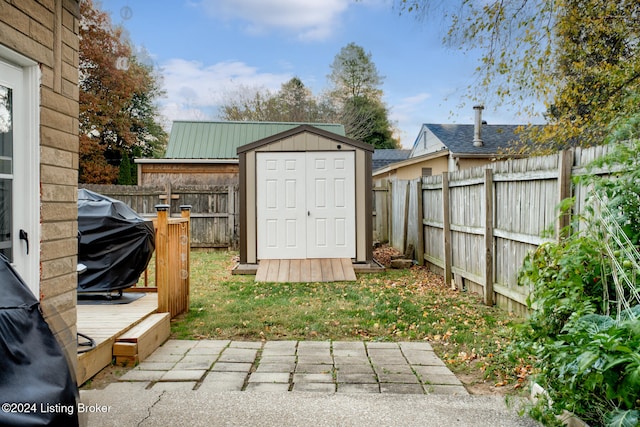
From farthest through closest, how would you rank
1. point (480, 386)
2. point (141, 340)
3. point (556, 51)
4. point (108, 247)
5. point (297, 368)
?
point (556, 51)
point (108, 247)
point (141, 340)
point (297, 368)
point (480, 386)

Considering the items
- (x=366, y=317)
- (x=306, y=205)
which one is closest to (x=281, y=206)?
(x=306, y=205)

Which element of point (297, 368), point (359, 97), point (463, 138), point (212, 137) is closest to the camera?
point (297, 368)

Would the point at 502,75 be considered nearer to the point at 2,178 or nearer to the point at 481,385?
the point at 481,385

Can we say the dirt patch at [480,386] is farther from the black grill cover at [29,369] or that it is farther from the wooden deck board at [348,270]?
the wooden deck board at [348,270]

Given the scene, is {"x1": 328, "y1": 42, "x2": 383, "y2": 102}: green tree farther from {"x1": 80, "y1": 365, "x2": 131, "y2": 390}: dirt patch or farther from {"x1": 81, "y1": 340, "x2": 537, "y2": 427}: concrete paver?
{"x1": 80, "y1": 365, "x2": 131, "y2": 390}: dirt patch

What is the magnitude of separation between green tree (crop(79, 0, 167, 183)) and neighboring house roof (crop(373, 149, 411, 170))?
46.2 feet

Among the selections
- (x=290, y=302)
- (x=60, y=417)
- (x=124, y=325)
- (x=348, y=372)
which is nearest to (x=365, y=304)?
(x=290, y=302)

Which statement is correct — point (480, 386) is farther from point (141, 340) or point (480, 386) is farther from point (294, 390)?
point (141, 340)

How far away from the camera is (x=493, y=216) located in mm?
6480

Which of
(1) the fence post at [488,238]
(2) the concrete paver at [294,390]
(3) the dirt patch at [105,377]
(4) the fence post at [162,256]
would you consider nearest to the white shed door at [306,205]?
(1) the fence post at [488,238]

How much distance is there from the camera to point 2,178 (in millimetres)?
2758

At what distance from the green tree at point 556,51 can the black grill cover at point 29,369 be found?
610 cm

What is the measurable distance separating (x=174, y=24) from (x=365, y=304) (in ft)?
16.6

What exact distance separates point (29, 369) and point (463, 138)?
21704mm
